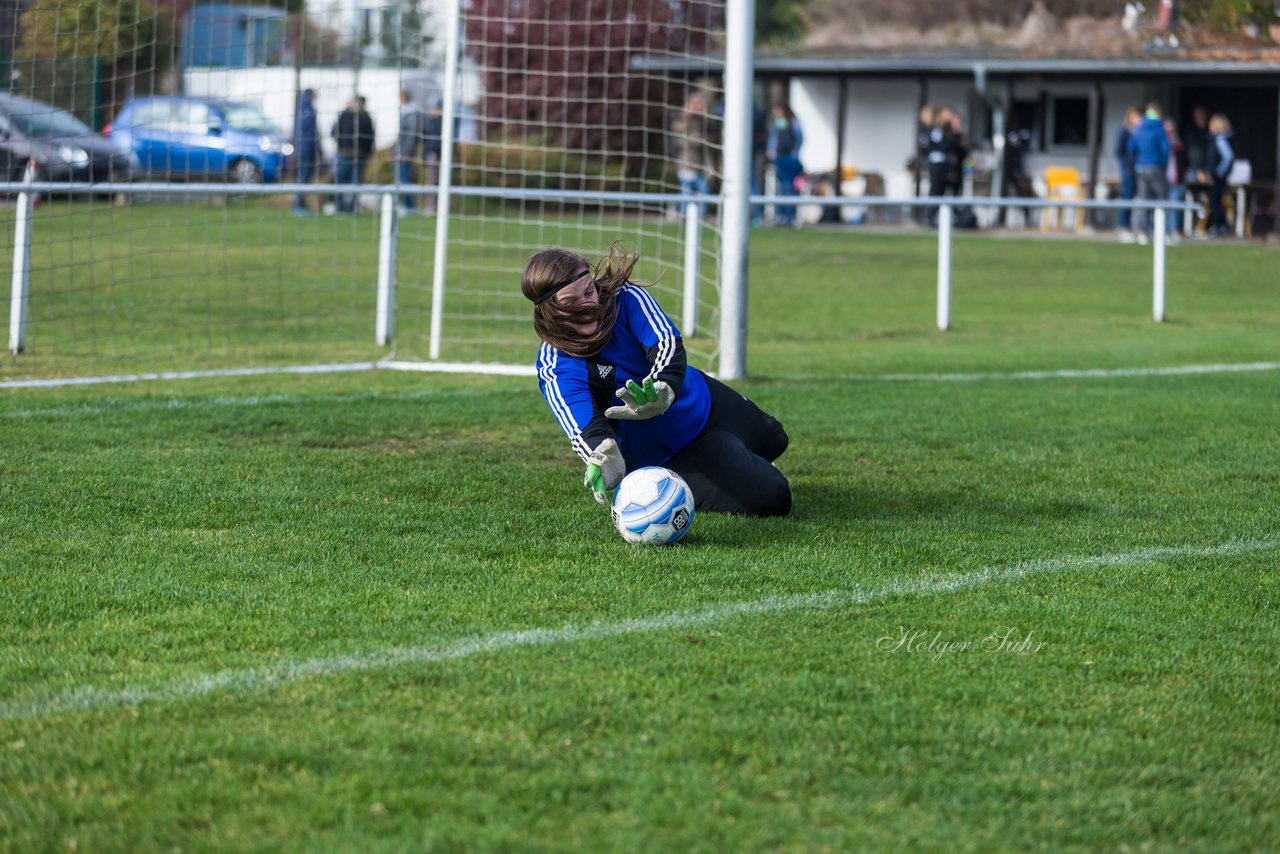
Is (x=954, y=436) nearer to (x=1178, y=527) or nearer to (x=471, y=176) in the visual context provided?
(x=1178, y=527)

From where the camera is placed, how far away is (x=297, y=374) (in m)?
10.3

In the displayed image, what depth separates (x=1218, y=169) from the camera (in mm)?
27453

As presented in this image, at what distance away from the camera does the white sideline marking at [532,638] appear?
3.71 meters

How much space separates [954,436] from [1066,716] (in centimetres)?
431

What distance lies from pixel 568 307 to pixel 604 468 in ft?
1.87

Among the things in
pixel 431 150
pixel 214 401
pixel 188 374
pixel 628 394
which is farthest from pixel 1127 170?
pixel 628 394

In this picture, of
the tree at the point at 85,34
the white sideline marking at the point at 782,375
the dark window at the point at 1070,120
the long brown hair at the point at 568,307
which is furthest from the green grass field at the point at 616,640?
the dark window at the point at 1070,120

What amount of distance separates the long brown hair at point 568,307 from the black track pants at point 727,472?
63cm

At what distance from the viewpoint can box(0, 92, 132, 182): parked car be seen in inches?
464

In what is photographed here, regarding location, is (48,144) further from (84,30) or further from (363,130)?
(84,30)

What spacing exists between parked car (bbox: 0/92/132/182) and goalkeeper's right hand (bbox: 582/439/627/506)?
21.3 ft

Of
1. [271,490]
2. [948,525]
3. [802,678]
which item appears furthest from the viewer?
[271,490]


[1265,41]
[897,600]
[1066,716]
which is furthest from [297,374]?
[1265,41]

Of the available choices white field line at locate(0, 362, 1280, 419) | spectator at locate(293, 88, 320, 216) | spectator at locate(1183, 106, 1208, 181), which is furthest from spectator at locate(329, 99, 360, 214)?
spectator at locate(1183, 106, 1208, 181)
